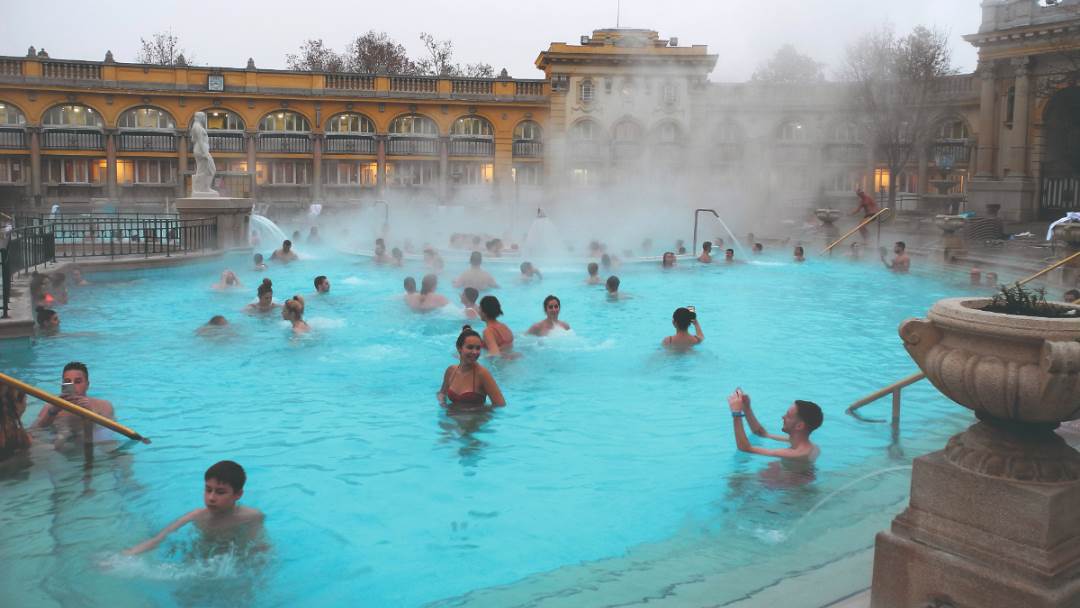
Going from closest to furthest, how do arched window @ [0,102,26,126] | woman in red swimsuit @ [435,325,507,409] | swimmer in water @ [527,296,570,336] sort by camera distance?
woman in red swimsuit @ [435,325,507,409]
swimmer in water @ [527,296,570,336]
arched window @ [0,102,26,126]

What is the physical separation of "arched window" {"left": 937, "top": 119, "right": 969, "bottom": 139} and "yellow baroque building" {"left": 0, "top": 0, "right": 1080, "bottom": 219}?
0.33 feet

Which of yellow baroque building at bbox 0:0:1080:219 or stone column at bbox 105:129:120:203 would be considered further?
stone column at bbox 105:129:120:203

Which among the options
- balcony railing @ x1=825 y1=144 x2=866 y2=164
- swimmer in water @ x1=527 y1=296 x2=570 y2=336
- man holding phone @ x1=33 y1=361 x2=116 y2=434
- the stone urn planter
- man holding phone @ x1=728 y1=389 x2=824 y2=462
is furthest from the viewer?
balcony railing @ x1=825 y1=144 x2=866 y2=164

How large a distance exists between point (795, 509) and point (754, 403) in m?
3.37

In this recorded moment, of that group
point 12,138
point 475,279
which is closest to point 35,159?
point 12,138

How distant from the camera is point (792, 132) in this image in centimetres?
4225

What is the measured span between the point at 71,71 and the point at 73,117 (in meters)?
2.01

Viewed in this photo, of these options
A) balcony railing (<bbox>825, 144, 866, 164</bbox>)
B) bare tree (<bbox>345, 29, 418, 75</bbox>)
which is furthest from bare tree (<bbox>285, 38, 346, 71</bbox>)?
balcony railing (<bbox>825, 144, 866, 164</bbox>)

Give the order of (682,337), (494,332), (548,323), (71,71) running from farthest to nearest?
(71,71), (548,323), (682,337), (494,332)

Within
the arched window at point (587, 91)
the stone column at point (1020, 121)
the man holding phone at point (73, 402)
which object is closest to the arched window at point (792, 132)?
the arched window at point (587, 91)

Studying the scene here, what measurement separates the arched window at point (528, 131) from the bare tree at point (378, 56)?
14.1 meters

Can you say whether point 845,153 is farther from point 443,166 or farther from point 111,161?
point 111,161

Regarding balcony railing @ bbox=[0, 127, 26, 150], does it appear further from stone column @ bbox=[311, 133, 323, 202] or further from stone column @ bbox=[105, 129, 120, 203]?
stone column @ bbox=[311, 133, 323, 202]

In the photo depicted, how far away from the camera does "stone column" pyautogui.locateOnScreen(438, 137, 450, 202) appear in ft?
146
